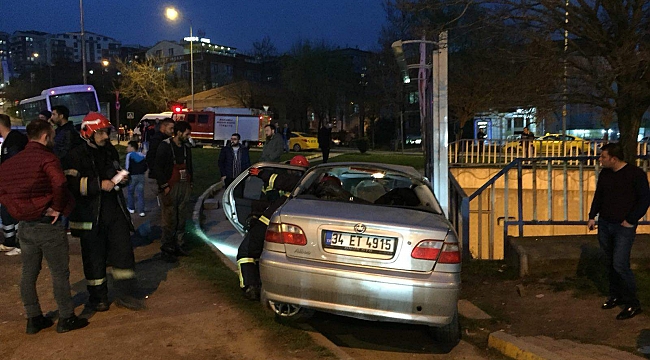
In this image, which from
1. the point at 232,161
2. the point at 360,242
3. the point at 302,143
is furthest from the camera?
the point at 302,143

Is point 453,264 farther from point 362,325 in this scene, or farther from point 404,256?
point 362,325

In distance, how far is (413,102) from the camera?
4694 centimetres

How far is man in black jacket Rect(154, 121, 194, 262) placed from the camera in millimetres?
6969

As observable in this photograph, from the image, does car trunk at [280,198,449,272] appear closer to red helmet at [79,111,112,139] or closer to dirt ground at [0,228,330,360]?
dirt ground at [0,228,330,360]

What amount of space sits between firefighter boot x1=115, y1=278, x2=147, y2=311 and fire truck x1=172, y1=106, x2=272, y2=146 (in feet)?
112

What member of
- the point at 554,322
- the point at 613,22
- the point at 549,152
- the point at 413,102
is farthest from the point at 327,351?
the point at 413,102

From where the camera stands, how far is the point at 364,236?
4.37 meters

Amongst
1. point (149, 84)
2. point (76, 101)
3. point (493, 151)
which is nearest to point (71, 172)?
point (493, 151)

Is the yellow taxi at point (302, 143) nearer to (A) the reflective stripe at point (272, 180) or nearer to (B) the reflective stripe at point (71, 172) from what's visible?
(A) the reflective stripe at point (272, 180)

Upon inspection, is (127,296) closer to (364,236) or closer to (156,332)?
(156,332)

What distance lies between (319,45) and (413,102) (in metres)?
12.3

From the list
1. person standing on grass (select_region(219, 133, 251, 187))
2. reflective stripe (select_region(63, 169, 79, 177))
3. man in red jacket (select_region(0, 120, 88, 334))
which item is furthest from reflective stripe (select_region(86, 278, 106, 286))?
person standing on grass (select_region(219, 133, 251, 187))

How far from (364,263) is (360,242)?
16 centimetres

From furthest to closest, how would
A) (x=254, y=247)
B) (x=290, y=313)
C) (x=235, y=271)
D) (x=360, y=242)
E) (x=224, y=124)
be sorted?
1. (x=224, y=124)
2. (x=235, y=271)
3. (x=254, y=247)
4. (x=290, y=313)
5. (x=360, y=242)
